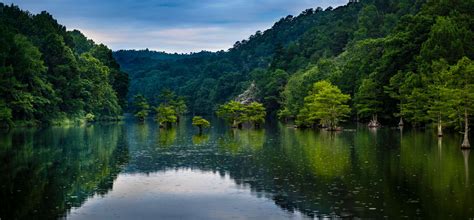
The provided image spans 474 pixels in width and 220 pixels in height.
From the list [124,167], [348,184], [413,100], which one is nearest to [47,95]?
[413,100]

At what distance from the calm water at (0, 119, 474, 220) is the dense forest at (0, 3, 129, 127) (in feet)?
124

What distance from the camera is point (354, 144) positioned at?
174ft

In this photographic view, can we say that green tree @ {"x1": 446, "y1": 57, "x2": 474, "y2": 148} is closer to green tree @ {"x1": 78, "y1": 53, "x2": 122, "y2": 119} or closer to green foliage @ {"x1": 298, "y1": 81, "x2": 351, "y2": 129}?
green foliage @ {"x1": 298, "y1": 81, "x2": 351, "y2": 129}

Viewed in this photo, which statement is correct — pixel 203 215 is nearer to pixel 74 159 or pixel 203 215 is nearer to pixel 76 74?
pixel 74 159

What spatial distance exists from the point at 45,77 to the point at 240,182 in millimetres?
76023

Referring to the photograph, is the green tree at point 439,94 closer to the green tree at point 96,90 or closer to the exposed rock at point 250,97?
the green tree at point 96,90

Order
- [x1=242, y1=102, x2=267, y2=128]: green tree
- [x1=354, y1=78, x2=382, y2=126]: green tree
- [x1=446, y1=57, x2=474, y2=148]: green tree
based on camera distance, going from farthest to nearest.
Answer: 1. [x1=242, y1=102, x2=267, y2=128]: green tree
2. [x1=354, y1=78, x2=382, y2=126]: green tree
3. [x1=446, y1=57, x2=474, y2=148]: green tree

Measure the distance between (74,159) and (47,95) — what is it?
58746 mm

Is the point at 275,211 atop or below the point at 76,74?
below

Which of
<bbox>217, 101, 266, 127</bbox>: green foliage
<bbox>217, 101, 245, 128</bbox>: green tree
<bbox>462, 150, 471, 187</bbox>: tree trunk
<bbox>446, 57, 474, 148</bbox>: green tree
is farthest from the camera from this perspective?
<bbox>217, 101, 266, 127</bbox>: green foliage

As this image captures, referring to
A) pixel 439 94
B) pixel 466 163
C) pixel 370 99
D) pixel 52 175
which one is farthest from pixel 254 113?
pixel 52 175

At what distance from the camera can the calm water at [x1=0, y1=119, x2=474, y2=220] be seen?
23.2 metres

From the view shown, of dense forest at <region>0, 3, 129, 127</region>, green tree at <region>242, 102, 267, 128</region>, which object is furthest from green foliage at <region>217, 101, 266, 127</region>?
dense forest at <region>0, 3, 129, 127</region>

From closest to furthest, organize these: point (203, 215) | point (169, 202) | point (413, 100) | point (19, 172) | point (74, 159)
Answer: point (203, 215) → point (169, 202) → point (19, 172) → point (74, 159) → point (413, 100)
